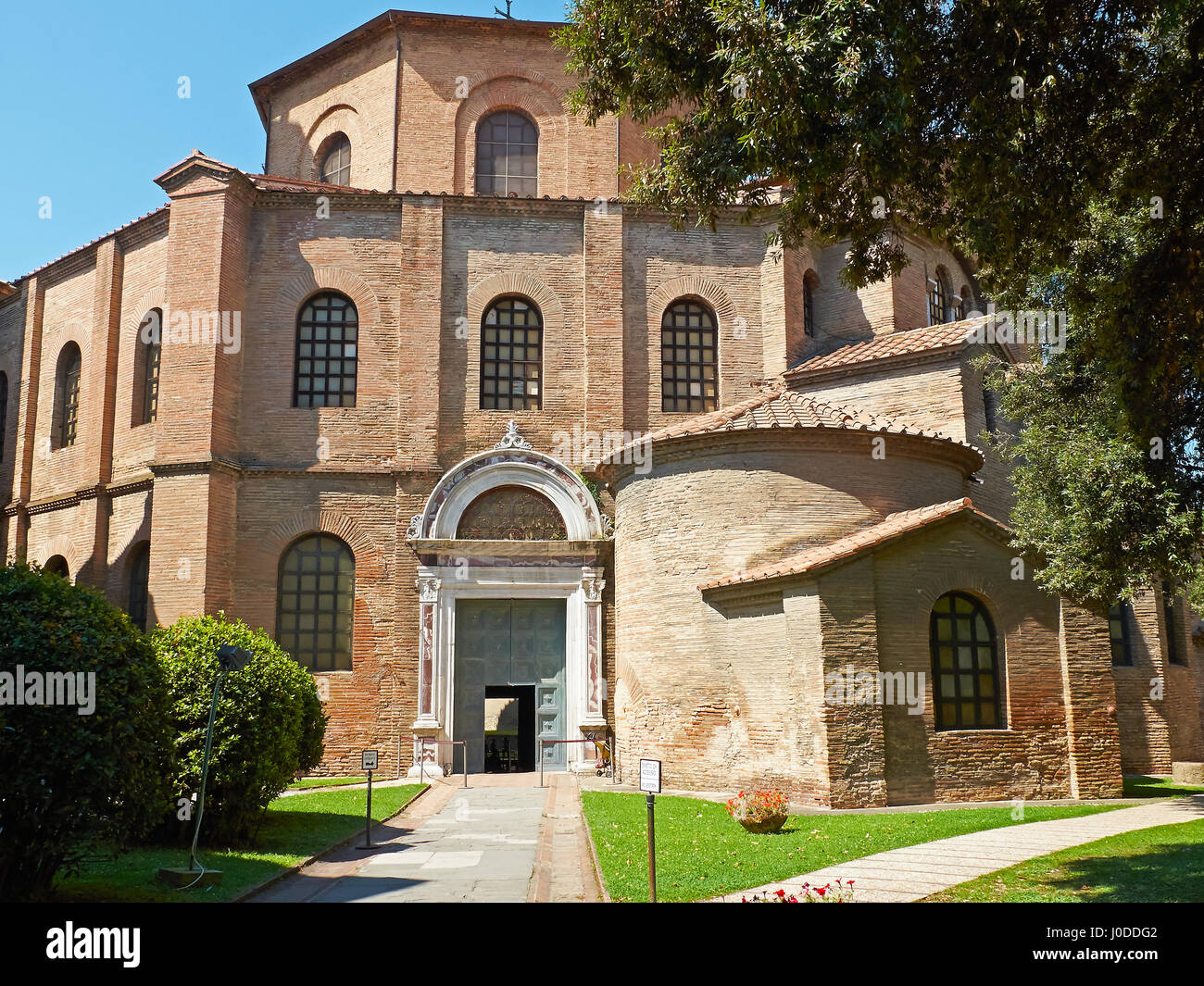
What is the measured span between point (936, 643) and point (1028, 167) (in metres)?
8.20

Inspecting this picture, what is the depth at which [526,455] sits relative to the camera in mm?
20484

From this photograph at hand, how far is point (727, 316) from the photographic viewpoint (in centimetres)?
2228

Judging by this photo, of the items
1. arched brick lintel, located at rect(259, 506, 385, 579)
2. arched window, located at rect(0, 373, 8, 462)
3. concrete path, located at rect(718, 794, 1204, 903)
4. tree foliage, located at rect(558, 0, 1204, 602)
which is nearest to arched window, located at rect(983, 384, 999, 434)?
concrete path, located at rect(718, 794, 1204, 903)

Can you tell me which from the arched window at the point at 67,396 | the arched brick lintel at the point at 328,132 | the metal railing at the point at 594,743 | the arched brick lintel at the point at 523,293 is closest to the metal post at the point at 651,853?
the metal railing at the point at 594,743

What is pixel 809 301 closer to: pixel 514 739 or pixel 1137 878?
pixel 514 739

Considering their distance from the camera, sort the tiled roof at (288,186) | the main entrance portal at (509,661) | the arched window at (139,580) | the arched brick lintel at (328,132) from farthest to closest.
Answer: the arched brick lintel at (328,132) → the tiled roof at (288,186) → the arched window at (139,580) → the main entrance portal at (509,661)

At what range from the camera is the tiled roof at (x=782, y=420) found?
1675 cm

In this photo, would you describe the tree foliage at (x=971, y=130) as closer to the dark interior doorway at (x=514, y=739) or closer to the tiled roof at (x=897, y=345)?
the tiled roof at (x=897, y=345)

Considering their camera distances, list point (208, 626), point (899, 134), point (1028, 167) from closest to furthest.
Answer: point (899, 134)
point (1028, 167)
point (208, 626)

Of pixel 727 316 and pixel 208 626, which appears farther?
pixel 727 316

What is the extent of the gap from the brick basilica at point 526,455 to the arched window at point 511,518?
0.20ft
